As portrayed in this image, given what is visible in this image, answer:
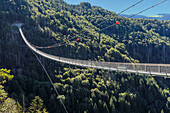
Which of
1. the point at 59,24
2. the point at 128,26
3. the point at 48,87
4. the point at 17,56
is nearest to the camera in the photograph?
the point at 48,87

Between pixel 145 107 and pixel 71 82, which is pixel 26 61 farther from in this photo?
pixel 145 107

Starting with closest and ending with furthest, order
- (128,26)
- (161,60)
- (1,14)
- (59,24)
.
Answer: (1,14) → (59,24) → (161,60) → (128,26)

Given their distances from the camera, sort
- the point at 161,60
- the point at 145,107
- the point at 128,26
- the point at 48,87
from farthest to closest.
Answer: the point at 128,26, the point at 161,60, the point at 145,107, the point at 48,87

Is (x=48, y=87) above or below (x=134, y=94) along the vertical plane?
above

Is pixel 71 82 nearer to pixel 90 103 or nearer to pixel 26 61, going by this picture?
pixel 90 103

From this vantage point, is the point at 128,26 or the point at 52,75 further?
the point at 128,26

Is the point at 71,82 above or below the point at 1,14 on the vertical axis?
below

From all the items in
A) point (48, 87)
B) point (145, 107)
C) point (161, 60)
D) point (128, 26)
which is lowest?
point (145, 107)

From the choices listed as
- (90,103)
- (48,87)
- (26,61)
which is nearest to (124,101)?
(90,103)

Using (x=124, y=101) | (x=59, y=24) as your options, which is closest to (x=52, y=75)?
(x=124, y=101)

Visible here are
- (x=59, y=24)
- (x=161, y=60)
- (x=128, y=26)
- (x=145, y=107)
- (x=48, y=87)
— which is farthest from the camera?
(x=128, y=26)
